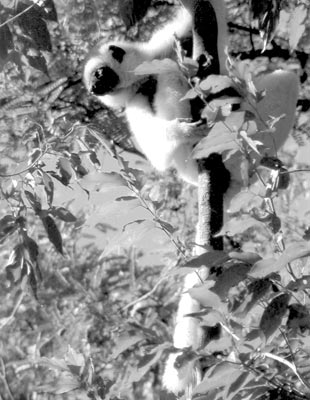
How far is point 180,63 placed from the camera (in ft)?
7.70

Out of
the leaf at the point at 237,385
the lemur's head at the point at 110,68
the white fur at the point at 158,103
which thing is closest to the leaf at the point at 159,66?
the leaf at the point at 237,385

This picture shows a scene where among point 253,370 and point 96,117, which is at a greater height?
point 253,370

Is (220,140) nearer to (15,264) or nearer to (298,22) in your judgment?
(298,22)

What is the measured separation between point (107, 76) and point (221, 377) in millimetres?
4350

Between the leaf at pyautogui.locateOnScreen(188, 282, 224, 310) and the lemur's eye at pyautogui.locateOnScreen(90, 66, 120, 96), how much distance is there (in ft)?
13.3

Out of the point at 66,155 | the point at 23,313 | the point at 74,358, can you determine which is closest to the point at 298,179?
the point at 23,313

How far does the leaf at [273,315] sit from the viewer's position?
1.95m

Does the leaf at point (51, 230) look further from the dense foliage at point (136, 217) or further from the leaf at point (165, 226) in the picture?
the leaf at point (165, 226)

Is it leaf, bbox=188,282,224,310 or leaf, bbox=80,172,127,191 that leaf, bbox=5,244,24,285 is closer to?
leaf, bbox=80,172,127,191

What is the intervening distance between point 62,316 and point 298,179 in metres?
2.46

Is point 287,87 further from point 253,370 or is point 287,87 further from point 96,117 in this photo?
point 253,370

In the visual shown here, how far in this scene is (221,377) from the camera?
80.0 inches

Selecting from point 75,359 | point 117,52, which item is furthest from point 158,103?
point 75,359

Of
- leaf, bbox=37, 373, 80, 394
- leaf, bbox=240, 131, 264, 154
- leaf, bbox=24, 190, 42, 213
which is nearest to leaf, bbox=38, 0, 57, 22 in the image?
leaf, bbox=24, 190, 42, 213
